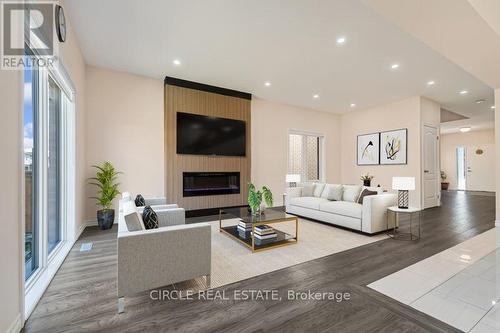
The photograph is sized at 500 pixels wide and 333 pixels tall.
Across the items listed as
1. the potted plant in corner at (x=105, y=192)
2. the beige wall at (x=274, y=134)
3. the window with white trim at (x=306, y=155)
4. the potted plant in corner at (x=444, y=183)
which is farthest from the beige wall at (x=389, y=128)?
the potted plant in corner at (x=444, y=183)

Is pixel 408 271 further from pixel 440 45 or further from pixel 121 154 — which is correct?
pixel 121 154

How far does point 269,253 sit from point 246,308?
1.19m

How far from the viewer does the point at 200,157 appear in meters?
5.29

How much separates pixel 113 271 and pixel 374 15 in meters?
4.29

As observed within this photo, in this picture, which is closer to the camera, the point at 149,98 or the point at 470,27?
the point at 470,27

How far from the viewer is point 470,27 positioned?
7.53ft

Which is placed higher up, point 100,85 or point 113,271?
point 100,85

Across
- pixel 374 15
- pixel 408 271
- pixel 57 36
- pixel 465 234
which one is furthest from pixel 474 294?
pixel 57 36

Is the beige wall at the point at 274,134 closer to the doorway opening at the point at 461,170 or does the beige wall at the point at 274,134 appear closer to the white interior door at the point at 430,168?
the white interior door at the point at 430,168

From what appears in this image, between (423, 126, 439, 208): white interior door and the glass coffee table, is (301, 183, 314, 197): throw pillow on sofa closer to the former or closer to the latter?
the glass coffee table

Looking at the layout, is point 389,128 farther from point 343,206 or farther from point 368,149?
point 343,206

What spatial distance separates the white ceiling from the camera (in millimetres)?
2770

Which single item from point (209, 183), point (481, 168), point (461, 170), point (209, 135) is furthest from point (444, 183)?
point (209, 135)

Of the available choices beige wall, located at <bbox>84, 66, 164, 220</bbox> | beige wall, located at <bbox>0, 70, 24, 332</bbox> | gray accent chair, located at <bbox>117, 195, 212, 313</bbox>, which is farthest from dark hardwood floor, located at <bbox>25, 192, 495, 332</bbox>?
beige wall, located at <bbox>84, 66, 164, 220</bbox>
